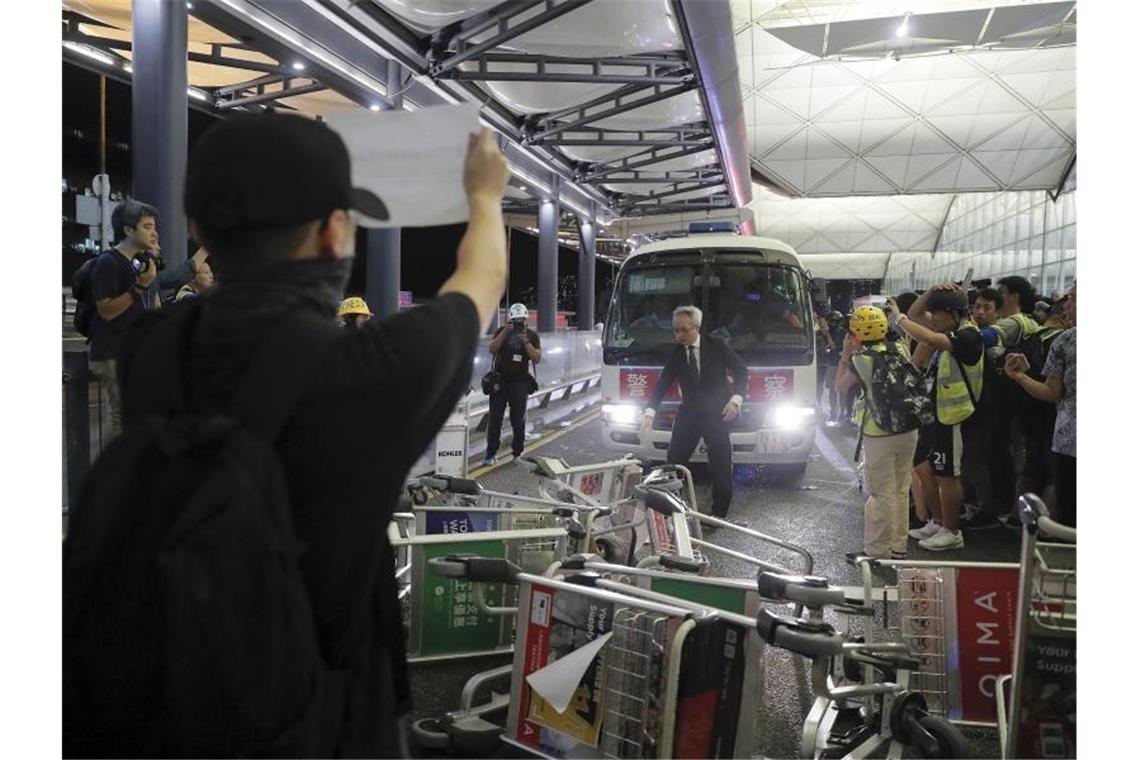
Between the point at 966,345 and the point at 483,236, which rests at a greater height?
the point at 483,236

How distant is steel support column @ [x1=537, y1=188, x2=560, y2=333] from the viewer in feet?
9.75

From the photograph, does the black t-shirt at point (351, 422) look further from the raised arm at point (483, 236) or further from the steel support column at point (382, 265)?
the steel support column at point (382, 265)

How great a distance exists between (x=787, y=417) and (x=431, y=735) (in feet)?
15.0

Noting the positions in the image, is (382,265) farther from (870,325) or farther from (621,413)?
(621,413)

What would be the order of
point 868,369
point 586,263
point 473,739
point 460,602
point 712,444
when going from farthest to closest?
1. point 712,444
2. point 868,369
3. point 586,263
4. point 460,602
5. point 473,739

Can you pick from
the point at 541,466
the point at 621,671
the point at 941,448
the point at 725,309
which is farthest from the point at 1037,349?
the point at 621,671

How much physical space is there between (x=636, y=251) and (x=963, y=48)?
374 centimetres

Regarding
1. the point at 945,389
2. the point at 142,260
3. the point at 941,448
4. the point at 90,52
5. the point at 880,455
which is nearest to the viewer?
the point at 142,260

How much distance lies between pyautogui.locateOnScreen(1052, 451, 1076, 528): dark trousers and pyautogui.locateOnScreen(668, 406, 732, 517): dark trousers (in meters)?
2.97

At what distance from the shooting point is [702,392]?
5680 millimetres

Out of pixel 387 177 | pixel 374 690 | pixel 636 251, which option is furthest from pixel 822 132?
pixel 374 690

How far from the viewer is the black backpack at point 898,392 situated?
4594mm

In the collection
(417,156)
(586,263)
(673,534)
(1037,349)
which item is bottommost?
(673,534)
